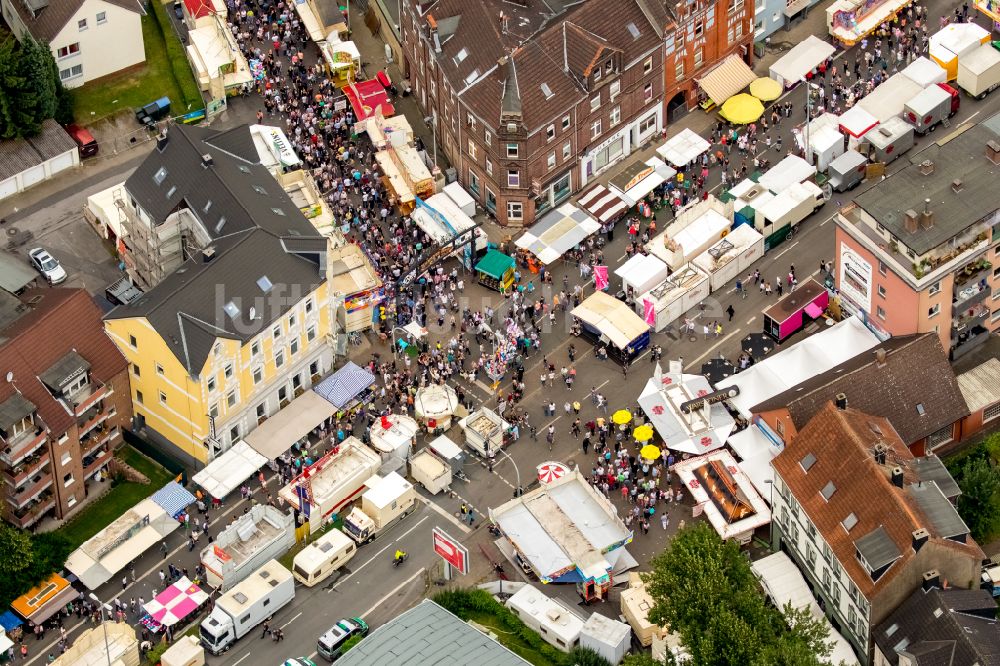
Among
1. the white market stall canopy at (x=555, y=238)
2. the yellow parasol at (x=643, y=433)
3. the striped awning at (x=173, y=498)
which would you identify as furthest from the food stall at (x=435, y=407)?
the striped awning at (x=173, y=498)

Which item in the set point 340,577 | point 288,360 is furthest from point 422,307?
point 340,577

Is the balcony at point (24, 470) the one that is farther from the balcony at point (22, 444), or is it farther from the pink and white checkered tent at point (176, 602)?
the pink and white checkered tent at point (176, 602)

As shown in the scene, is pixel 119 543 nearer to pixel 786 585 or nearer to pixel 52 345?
pixel 52 345

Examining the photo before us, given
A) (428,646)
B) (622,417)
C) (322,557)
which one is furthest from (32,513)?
(622,417)

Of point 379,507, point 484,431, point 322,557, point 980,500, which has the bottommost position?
point 980,500

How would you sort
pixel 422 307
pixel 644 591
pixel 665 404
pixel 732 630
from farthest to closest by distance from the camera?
pixel 422 307
pixel 665 404
pixel 644 591
pixel 732 630

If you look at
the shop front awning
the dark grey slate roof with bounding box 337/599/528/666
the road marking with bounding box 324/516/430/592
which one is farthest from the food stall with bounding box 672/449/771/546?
the shop front awning

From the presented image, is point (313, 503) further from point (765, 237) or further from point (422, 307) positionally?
point (765, 237)
